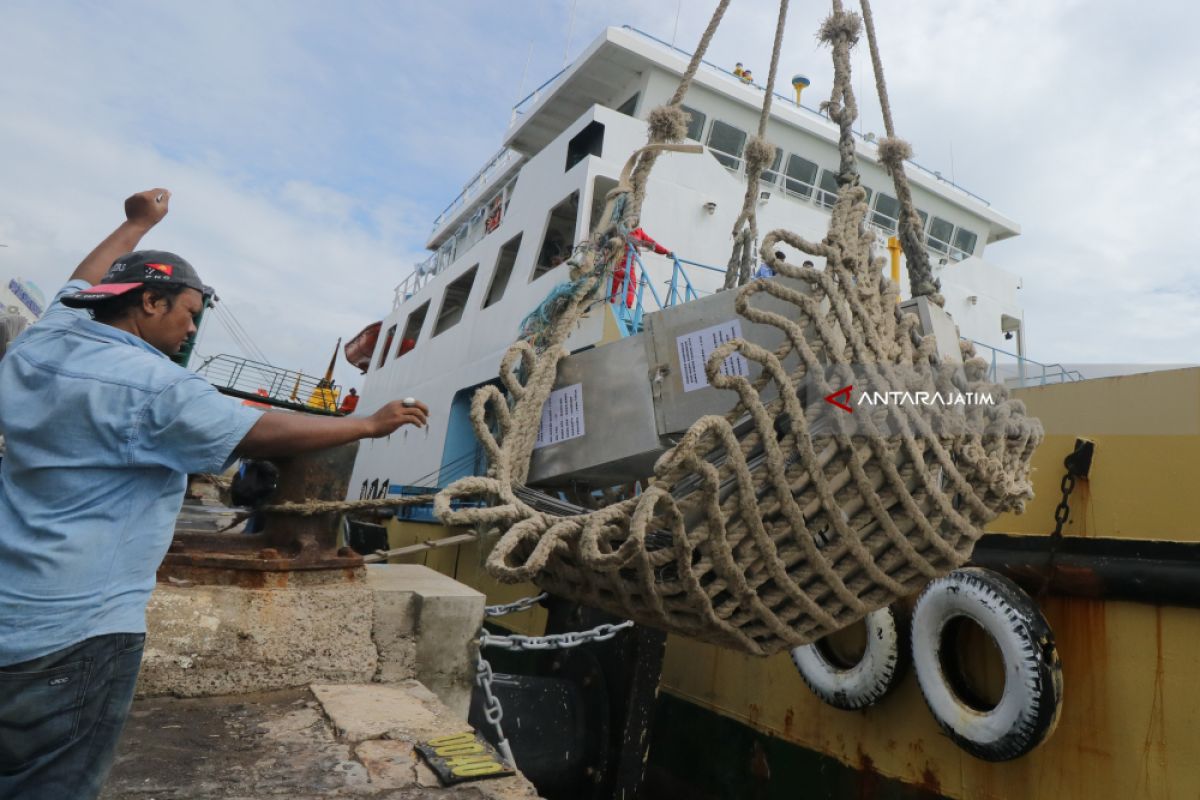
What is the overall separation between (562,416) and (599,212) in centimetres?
731

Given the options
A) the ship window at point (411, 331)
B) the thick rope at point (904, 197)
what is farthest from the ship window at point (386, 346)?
the thick rope at point (904, 197)

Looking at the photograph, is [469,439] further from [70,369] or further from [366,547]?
[70,369]

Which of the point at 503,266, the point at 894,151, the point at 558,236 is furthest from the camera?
the point at 503,266

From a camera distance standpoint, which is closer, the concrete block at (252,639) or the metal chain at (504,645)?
the concrete block at (252,639)

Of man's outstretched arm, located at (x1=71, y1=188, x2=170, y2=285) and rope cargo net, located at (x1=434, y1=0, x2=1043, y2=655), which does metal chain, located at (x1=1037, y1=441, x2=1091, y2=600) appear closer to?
rope cargo net, located at (x1=434, y1=0, x2=1043, y2=655)

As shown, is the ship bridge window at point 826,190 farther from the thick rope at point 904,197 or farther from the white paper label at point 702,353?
the white paper label at point 702,353

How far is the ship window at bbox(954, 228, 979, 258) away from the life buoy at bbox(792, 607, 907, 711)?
12.6 metres

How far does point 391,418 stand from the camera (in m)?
1.77

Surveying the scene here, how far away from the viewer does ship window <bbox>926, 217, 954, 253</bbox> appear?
537 inches

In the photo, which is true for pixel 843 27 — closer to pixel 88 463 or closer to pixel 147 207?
pixel 147 207

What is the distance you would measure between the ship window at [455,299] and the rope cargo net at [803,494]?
1040cm

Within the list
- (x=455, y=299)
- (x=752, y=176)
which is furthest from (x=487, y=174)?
(x=752, y=176)

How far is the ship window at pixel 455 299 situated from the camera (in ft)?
41.2

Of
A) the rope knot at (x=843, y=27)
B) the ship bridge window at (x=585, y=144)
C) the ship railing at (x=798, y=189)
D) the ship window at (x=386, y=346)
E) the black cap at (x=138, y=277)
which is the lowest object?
the black cap at (x=138, y=277)
